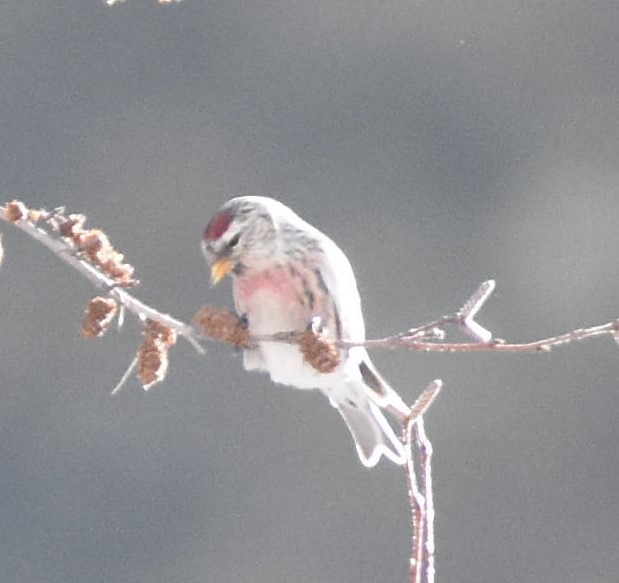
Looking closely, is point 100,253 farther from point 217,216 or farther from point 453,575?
point 453,575

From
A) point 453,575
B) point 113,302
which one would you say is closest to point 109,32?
point 453,575

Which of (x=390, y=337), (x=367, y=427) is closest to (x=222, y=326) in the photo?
(x=390, y=337)

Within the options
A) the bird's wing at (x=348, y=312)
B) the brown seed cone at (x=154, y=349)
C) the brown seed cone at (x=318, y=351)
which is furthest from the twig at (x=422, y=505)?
the bird's wing at (x=348, y=312)

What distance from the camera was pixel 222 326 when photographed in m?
1.54

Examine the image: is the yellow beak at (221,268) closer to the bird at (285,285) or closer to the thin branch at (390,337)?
the bird at (285,285)

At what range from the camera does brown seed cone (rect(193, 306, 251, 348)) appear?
1.51 metres

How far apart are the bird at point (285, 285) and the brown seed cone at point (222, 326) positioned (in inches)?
23.3

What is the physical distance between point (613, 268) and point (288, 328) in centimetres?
222

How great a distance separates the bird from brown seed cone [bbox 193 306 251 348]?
23.3 inches

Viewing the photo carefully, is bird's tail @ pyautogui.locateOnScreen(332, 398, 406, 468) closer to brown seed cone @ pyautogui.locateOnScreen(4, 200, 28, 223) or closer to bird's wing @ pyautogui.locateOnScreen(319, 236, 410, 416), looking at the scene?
bird's wing @ pyautogui.locateOnScreen(319, 236, 410, 416)

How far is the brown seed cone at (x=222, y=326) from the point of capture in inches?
59.4

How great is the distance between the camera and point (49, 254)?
4.16m

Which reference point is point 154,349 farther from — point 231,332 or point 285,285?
point 285,285

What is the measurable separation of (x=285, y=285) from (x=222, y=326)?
720 millimetres
